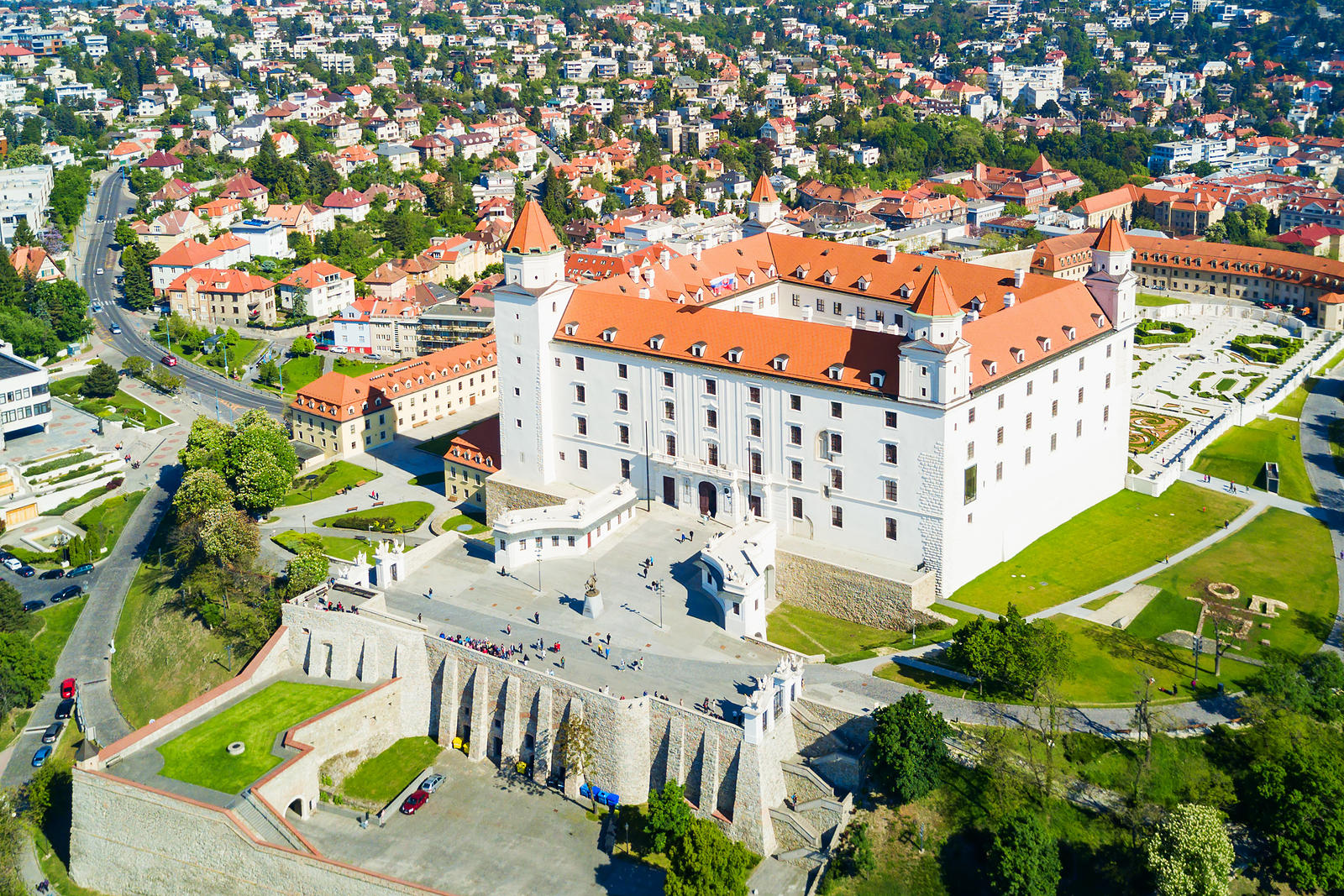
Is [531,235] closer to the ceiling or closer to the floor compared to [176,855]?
closer to the ceiling

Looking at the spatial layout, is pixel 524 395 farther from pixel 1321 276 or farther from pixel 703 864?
pixel 1321 276

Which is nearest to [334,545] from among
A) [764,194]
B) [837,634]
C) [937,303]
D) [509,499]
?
[509,499]

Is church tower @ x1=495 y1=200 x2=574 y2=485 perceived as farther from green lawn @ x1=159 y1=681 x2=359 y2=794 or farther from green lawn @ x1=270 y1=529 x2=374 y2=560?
green lawn @ x1=159 y1=681 x2=359 y2=794

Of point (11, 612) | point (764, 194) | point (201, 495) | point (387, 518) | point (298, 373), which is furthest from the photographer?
point (298, 373)

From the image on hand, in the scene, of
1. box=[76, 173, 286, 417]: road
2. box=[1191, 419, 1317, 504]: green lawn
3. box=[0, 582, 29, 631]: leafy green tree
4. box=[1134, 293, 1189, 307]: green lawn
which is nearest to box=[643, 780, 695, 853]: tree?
box=[0, 582, 29, 631]: leafy green tree

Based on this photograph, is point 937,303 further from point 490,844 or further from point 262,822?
point 262,822
